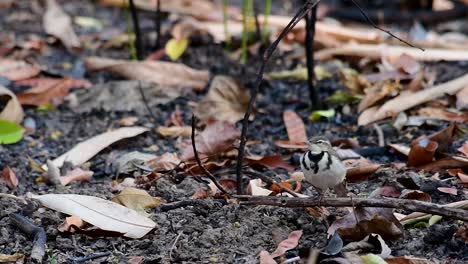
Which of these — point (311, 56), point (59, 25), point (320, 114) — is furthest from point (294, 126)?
point (59, 25)

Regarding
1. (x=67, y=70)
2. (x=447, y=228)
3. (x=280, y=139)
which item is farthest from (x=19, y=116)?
(x=447, y=228)

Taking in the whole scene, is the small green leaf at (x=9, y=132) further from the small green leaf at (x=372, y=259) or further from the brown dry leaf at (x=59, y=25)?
the small green leaf at (x=372, y=259)

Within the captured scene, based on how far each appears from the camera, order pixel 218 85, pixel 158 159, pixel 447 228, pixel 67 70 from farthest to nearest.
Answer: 1. pixel 67 70
2. pixel 218 85
3. pixel 158 159
4. pixel 447 228

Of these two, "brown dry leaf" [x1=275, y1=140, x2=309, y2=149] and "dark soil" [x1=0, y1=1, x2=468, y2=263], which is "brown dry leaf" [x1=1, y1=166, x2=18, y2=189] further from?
"brown dry leaf" [x1=275, y1=140, x2=309, y2=149]

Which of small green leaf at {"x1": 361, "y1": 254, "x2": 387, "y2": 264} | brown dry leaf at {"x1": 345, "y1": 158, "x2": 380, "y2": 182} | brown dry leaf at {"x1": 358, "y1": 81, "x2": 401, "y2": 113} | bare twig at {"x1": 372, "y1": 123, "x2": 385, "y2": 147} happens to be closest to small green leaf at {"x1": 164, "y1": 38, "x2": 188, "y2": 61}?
brown dry leaf at {"x1": 358, "y1": 81, "x2": 401, "y2": 113}

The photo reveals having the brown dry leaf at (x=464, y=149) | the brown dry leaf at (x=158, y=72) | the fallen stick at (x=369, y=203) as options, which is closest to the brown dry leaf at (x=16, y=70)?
the brown dry leaf at (x=158, y=72)

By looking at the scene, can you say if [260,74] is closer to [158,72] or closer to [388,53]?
[158,72]

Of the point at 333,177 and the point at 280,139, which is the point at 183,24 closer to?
the point at 280,139

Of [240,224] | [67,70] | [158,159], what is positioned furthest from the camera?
[67,70]
